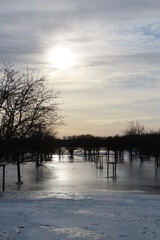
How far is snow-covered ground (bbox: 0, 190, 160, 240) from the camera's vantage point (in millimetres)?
10414

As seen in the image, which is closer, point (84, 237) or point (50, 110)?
point (84, 237)

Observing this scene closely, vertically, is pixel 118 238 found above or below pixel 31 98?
below

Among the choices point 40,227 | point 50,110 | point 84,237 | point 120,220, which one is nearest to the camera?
point 84,237

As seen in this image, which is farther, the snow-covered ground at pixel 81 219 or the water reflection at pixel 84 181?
the water reflection at pixel 84 181

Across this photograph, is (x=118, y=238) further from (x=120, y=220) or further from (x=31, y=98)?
(x=31, y=98)

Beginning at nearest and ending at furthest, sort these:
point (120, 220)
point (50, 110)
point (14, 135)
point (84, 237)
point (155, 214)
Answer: point (84, 237) → point (120, 220) → point (155, 214) → point (14, 135) → point (50, 110)

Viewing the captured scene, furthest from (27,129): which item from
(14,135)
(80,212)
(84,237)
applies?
(84,237)

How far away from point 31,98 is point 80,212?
33.8 ft

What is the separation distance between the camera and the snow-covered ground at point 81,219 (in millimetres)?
10414

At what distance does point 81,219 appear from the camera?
12.7m

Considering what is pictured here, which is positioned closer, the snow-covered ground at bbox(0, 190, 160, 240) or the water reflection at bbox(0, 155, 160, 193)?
the snow-covered ground at bbox(0, 190, 160, 240)

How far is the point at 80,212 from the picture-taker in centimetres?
1407

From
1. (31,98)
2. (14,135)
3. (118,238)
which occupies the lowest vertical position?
(118,238)

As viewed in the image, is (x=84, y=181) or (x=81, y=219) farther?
(x=84, y=181)
